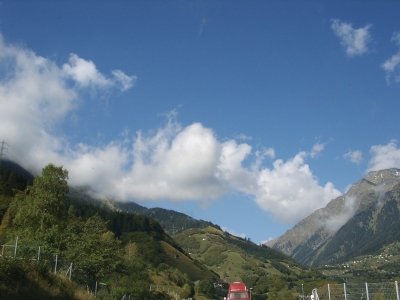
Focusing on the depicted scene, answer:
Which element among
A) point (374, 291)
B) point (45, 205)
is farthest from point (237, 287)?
point (45, 205)

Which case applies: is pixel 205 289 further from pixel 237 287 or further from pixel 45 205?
pixel 237 287

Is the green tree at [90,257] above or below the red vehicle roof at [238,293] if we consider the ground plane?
above

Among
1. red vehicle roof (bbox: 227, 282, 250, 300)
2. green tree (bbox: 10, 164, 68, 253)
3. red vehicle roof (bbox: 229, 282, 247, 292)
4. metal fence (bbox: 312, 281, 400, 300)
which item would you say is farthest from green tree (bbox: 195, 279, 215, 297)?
metal fence (bbox: 312, 281, 400, 300)

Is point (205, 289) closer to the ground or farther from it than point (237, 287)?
closer to the ground

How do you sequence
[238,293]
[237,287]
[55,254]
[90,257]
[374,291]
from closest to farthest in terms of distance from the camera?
[374,291]
[55,254]
[90,257]
[238,293]
[237,287]

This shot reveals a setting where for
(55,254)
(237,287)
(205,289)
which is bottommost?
(205,289)

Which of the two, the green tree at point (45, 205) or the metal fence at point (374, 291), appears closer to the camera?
the metal fence at point (374, 291)

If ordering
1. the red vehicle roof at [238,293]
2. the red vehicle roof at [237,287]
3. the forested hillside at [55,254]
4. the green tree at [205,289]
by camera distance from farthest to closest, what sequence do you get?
the green tree at [205,289]
the red vehicle roof at [237,287]
the red vehicle roof at [238,293]
the forested hillside at [55,254]

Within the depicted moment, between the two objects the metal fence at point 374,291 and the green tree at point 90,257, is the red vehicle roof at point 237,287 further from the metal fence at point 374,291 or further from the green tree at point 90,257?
the metal fence at point 374,291

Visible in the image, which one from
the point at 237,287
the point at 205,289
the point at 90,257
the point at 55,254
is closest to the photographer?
the point at 55,254

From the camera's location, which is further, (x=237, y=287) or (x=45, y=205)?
(x=45, y=205)

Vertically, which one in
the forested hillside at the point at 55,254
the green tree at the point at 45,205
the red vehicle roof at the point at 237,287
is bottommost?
the red vehicle roof at the point at 237,287

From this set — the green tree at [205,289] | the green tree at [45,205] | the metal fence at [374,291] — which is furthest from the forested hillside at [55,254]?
the green tree at [205,289]

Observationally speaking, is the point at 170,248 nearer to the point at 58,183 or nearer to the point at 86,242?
the point at 58,183
